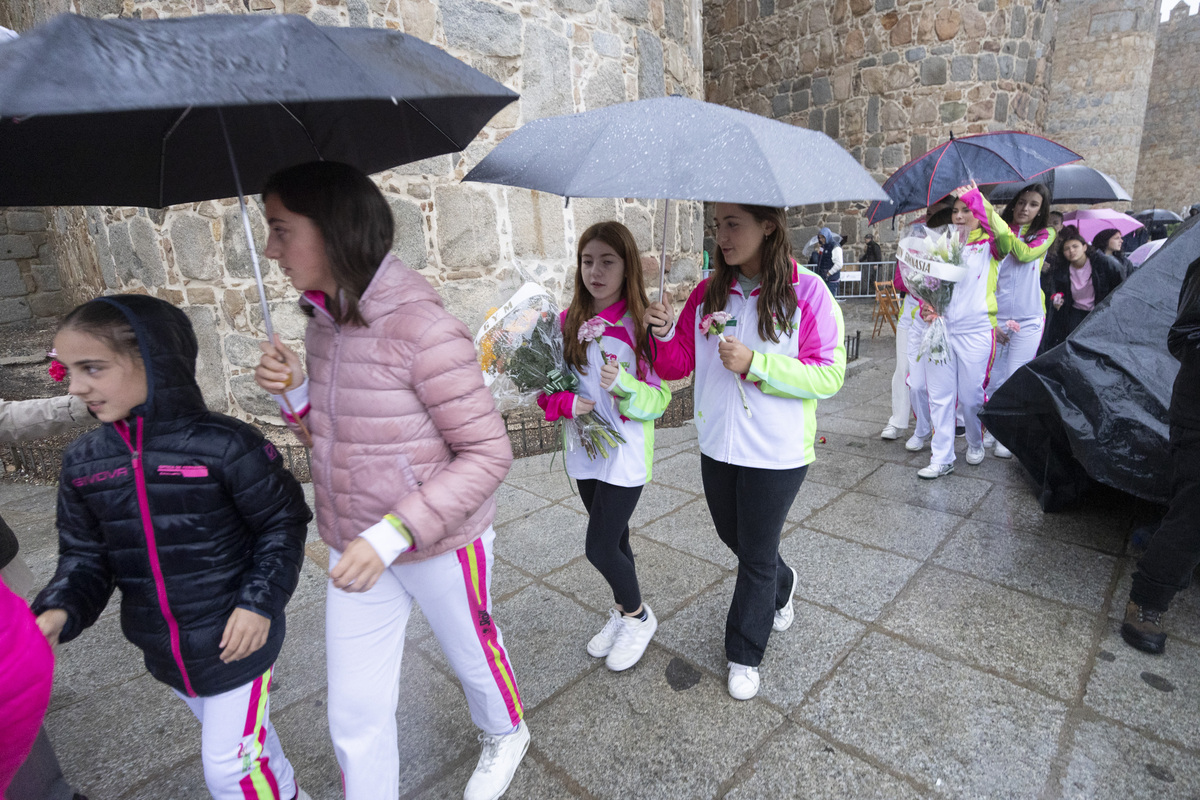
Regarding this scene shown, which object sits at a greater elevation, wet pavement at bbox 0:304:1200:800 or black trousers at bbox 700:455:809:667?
black trousers at bbox 700:455:809:667

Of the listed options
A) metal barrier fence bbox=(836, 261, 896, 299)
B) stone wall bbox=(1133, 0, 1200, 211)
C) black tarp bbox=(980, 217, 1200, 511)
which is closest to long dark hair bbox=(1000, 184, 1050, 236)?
black tarp bbox=(980, 217, 1200, 511)

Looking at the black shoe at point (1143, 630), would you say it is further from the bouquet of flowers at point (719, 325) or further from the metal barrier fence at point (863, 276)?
the metal barrier fence at point (863, 276)

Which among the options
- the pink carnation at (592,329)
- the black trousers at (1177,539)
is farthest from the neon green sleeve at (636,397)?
the black trousers at (1177,539)

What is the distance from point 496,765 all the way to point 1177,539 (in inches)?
109

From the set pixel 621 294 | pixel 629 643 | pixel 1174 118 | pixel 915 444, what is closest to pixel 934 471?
pixel 915 444

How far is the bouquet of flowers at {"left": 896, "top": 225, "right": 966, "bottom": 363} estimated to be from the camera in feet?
14.1

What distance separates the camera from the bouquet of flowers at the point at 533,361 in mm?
2328

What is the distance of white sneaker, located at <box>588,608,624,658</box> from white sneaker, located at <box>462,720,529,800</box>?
0.64m

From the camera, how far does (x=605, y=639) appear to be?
2650mm

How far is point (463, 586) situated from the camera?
1704 millimetres

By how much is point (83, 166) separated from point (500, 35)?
14.6 feet

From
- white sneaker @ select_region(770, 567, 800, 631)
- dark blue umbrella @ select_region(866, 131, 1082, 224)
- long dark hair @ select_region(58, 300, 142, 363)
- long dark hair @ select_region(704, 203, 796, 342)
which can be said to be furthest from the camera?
dark blue umbrella @ select_region(866, 131, 1082, 224)

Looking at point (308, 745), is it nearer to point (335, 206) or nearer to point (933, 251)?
point (335, 206)

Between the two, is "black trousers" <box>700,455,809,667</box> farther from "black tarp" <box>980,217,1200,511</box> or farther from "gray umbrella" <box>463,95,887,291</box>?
"black tarp" <box>980,217,1200,511</box>
